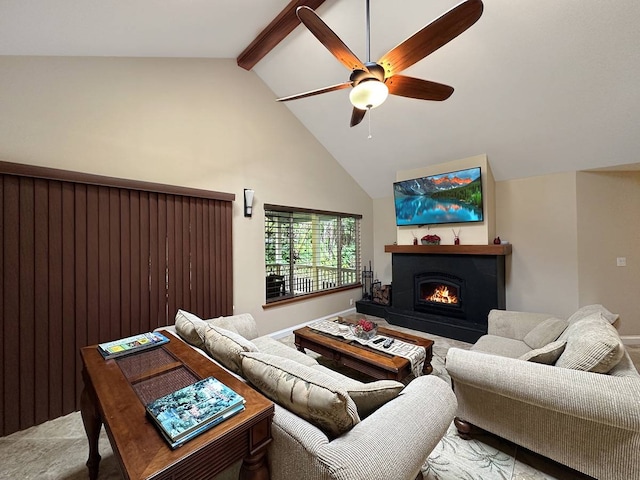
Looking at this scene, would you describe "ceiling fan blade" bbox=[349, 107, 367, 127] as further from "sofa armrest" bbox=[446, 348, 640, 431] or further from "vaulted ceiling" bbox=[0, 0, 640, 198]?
"sofa armrest" bbox=[446, 348, 640, 431]

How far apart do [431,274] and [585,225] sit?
2.06 meters

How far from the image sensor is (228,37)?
9.64 ft

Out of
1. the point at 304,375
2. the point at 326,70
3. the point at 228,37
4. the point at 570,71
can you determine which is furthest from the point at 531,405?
the point at 228,37

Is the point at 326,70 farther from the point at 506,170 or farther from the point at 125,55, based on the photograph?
the point at 506,170

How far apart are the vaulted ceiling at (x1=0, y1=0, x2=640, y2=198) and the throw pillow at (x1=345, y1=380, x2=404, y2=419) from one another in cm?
295

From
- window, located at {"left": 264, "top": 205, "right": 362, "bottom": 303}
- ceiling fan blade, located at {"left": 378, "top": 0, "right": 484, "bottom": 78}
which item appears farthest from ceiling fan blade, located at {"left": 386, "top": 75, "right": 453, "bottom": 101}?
window, located at {"left": 264, "top": 205, "right": 362, "bottom": 303}

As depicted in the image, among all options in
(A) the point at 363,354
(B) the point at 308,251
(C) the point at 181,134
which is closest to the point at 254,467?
(A) the point at 363,354

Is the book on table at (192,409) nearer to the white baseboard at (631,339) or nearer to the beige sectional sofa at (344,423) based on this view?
the beige sectional sofa at (344,423)

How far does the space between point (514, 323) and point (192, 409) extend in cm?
307

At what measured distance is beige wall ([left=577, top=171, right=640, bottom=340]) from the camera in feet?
11.6

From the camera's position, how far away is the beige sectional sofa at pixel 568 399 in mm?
1341

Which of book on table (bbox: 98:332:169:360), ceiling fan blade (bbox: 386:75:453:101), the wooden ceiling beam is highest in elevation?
the wooden ceiling beam

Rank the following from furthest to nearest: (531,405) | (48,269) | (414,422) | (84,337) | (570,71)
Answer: (570,71), (84,337), (48,269), (531,405), (414,422)

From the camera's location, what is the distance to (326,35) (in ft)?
5.83
